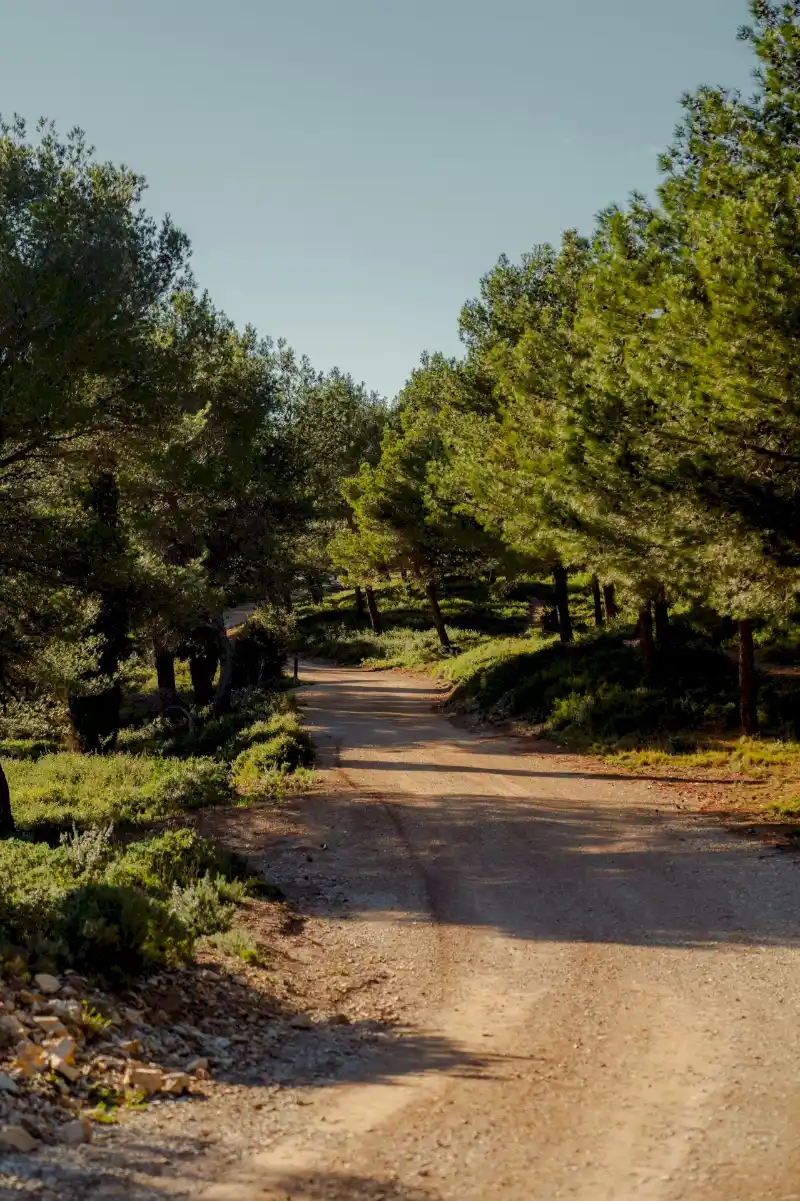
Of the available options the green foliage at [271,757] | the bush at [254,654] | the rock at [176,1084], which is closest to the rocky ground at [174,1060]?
the rock at [176,1084]

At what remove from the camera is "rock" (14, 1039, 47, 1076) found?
6.02m

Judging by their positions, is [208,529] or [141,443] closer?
[141,443]

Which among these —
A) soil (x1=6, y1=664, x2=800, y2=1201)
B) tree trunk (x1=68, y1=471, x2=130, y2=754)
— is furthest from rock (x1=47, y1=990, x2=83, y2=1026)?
tree trunk (x1=68, y1=471, x2=130, y2=754)

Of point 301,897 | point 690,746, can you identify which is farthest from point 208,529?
point 301,897

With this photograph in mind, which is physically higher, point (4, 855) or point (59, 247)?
point (59, 247)

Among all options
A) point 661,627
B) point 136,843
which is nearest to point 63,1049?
point 136,843

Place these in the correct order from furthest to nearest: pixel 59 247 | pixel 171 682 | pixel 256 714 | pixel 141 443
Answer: pixel 171 682
pixel 256 714
pixel 141 443
pixel 59 247

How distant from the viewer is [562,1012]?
320 inches

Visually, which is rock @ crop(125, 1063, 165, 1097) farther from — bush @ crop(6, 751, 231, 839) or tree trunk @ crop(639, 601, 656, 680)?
tree trunk @ crop(639, 601, 656, 680)

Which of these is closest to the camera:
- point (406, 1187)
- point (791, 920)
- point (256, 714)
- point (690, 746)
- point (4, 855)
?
point (406, 1187)

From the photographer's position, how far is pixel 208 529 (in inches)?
1147

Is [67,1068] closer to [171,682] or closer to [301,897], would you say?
[301,897]

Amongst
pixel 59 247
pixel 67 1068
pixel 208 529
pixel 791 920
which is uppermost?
pixel 59 247

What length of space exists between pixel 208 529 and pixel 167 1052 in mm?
23109
